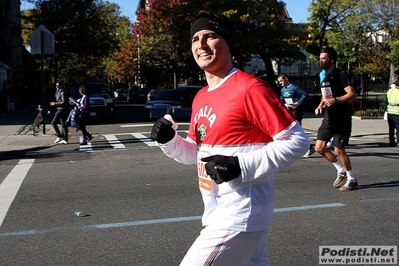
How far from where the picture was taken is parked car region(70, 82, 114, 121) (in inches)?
855

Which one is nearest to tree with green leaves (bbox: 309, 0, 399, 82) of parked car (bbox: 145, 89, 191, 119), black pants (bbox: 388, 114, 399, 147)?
parked car (bbox: 145, 89, 191, 119)

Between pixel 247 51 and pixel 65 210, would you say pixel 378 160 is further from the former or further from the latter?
pixel 247 51

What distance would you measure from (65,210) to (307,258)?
3.38m

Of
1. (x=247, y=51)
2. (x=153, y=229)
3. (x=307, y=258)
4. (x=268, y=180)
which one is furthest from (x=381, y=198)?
(x=247, y=51)

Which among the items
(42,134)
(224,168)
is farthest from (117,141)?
(224,168)

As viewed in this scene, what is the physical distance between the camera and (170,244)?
5.18 meters

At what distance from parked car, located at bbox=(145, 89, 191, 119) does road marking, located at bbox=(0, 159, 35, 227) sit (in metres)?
10.4

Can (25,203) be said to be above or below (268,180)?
below

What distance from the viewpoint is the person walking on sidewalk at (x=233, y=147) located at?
8.53 feet

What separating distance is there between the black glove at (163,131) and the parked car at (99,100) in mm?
19019

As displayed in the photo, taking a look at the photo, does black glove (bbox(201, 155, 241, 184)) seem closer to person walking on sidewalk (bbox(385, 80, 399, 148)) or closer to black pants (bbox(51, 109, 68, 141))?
person walking on sidewalk (bbox(385, 80, 399, 148))

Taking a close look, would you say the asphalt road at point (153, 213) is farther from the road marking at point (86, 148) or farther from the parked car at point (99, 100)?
the parked car at point (99, 100)

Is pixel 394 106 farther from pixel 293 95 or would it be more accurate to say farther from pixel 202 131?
pixel 202 131

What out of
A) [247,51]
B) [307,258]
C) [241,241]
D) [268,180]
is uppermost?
[247,51]
